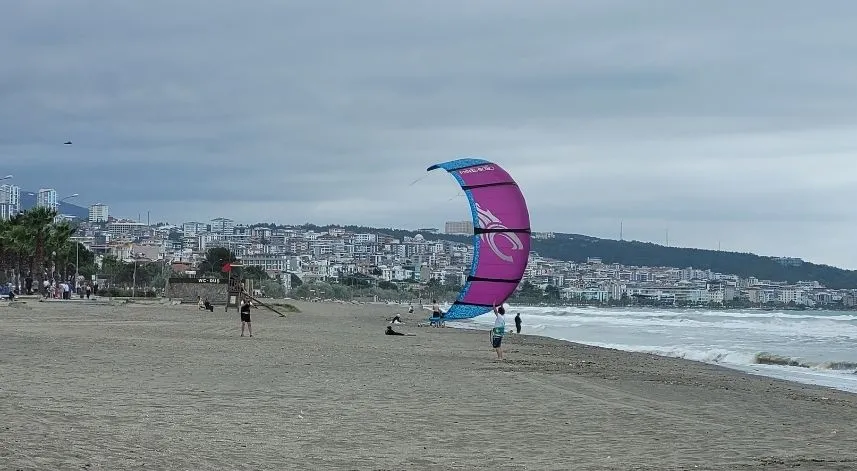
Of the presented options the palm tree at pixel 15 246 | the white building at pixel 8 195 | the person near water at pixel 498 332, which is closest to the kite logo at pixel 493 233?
the person near water at pixel 498 332

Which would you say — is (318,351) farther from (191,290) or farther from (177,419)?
(191,290)

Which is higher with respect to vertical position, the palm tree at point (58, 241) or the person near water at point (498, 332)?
the palm tree at point (58, 241)

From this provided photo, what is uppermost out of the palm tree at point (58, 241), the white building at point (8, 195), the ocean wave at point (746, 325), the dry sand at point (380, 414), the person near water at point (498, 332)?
the white building at point (8, 195)

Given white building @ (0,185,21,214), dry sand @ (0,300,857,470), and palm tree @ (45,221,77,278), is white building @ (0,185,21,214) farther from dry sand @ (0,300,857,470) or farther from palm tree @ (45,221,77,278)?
dry sand @ (0,300,857,470)

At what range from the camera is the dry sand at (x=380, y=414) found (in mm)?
7488

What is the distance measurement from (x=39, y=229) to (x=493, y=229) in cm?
4618

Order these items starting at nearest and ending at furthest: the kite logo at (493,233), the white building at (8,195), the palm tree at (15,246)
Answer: the kite logo at (493,233) < the palm tree at (15,246) < the white building at (8,195)

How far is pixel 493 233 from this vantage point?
2380 cm

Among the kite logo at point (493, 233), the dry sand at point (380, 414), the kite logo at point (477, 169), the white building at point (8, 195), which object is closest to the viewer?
the dry sand at point (380, 414)

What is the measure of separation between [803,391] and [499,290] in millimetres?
9631

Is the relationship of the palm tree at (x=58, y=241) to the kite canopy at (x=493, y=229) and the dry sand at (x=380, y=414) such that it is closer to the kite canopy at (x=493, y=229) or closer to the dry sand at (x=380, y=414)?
the kite canopy at (x=493, y=229)

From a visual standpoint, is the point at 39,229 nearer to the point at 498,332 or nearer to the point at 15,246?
the point at 15,246

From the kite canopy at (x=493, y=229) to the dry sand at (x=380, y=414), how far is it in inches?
221

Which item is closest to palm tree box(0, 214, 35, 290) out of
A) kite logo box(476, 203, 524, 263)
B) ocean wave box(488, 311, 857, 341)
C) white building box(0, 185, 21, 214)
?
ocean wave box(488, 311, 857, 341)
